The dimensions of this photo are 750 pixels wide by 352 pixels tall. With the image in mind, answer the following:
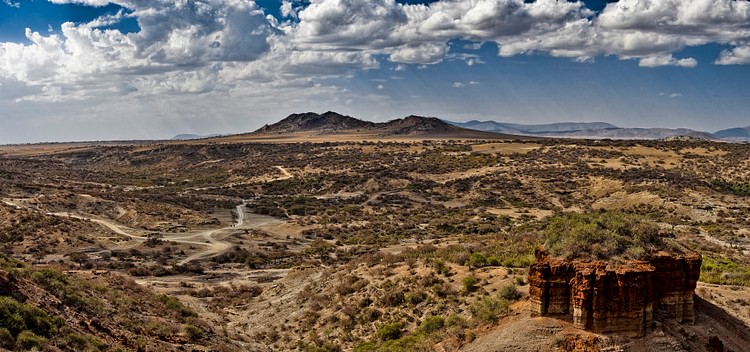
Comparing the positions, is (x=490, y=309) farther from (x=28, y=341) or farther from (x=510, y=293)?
(x=28, y=341)

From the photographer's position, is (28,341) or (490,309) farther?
(490,309)

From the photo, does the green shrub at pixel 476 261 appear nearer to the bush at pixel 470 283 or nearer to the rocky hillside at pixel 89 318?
the bush at pixel 470 283

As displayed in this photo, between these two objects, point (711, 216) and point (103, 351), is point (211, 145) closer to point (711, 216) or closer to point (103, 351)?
point (711, 216)

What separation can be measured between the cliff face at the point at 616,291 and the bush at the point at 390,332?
7053mm

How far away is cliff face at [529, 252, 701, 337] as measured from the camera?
1484 centimetres

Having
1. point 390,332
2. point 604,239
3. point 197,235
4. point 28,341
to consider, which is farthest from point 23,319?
point 197,235

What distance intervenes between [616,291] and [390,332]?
31.5 feet

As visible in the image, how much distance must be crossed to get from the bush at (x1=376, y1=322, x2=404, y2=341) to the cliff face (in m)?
7.05

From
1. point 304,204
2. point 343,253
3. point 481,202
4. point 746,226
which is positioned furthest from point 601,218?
point 304,204

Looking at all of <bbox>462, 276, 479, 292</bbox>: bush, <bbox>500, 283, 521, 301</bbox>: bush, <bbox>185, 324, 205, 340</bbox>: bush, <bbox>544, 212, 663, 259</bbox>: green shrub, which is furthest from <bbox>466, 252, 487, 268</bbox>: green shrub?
<bbox>185, 324, 205, 340</bbox>: bush

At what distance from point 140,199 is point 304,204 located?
826 inches

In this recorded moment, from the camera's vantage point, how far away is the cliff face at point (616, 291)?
14.8 m

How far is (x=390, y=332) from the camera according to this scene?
2192 cm

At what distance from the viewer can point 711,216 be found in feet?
178
